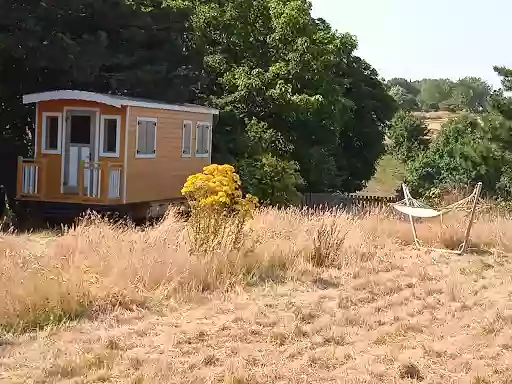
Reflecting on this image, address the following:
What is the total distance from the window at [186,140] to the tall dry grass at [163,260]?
500cm

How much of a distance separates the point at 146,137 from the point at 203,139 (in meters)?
3.17

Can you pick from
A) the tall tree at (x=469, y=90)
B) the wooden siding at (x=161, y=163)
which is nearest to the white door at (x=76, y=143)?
the wooden siding at (x=161, y=163)

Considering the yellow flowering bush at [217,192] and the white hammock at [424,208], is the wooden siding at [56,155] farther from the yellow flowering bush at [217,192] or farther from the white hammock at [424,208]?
the yellow flowering bush at [217,192]

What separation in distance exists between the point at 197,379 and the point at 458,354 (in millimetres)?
2175

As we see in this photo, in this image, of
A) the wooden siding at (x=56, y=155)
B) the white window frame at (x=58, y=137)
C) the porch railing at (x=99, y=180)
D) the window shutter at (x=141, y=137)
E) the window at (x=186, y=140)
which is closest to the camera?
the porch railing at (x=99, y=180)

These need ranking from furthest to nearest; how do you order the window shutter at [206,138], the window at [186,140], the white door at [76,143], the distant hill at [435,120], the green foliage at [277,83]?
the distant hill at [435,120] < the green foliage at [277,83] < the window shutter at [206,138] < the window at [186,140] < the white door at [76,143]

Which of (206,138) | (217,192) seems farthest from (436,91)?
(217,192)

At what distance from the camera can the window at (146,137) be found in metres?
14.5

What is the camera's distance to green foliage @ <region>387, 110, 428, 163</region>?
1607 inches

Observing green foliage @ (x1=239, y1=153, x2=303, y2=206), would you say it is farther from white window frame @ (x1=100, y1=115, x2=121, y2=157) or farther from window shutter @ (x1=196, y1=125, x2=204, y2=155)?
white window frame @ (x1=100, y1=115, x2=121, y2=157)

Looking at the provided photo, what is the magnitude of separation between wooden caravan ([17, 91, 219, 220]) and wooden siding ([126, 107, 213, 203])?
0.07 ft

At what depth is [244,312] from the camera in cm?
683

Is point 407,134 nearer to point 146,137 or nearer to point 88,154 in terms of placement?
point 146,137

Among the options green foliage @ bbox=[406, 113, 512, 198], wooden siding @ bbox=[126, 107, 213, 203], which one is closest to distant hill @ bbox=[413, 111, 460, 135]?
green foliage @ bbox=[406, 113, 512, 198]
